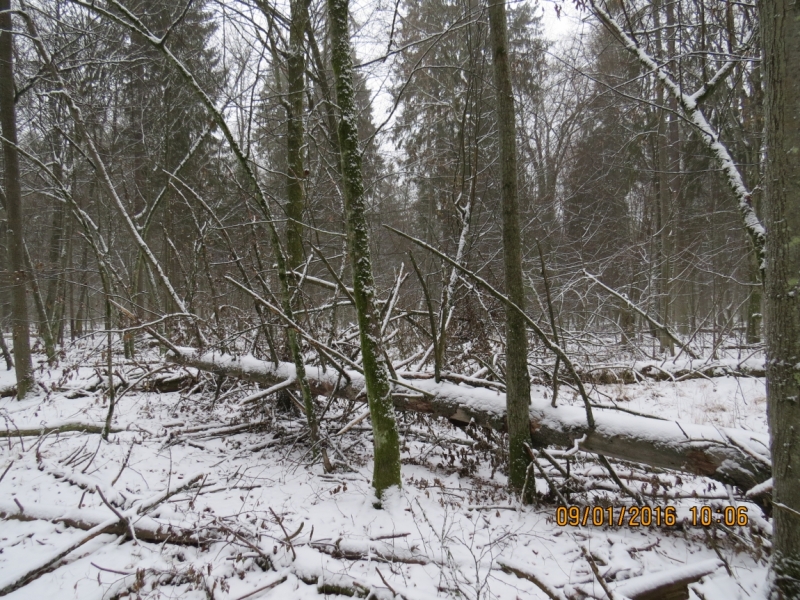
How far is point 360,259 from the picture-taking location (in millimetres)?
3660

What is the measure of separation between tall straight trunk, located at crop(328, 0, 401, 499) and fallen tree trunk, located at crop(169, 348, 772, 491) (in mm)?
703

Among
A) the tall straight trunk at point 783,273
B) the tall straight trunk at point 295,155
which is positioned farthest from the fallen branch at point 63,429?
the tall straight trunk at point 783,273

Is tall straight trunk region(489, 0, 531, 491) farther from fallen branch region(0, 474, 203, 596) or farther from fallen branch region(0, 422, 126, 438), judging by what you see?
fallen branch region(0, 422, 126, 438)

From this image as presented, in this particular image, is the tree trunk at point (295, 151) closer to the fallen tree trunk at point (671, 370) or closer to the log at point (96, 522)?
the log at point (96, 522)

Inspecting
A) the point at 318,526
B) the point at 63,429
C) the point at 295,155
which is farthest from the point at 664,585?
the point at 63,429

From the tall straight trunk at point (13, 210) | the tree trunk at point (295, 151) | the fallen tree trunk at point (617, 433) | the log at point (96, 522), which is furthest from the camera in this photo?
the tall straight trunk at point (13, 210)

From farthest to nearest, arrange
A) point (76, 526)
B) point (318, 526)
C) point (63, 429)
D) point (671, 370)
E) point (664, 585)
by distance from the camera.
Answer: point (671, 370) < point (63, 429) < point (76, 526) < point (318, 526) < point (664, 585)

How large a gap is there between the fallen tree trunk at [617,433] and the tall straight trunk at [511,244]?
216 mm

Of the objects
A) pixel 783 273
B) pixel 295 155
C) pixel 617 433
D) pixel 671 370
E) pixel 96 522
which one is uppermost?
pixel 295 155

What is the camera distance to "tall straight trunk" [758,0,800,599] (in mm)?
2160

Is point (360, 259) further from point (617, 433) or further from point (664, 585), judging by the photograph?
point (664, 585)

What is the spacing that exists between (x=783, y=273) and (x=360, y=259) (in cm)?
278

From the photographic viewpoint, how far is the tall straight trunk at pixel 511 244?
3.88 metres

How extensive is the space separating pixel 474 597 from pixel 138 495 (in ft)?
11.1
